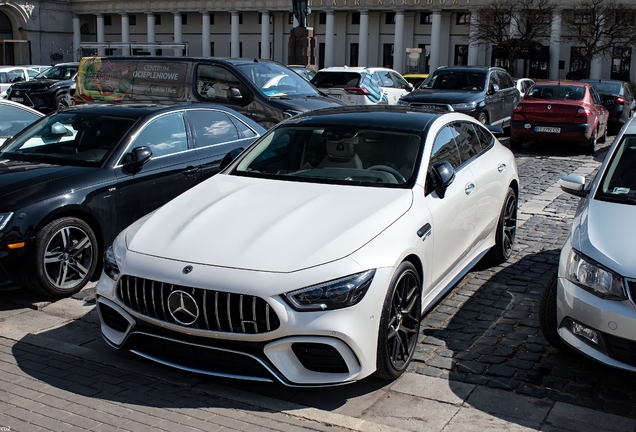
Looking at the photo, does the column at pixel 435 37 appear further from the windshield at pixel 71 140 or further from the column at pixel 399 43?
the windshield at pixel 71 140

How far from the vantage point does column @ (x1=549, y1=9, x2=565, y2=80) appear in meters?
59.2

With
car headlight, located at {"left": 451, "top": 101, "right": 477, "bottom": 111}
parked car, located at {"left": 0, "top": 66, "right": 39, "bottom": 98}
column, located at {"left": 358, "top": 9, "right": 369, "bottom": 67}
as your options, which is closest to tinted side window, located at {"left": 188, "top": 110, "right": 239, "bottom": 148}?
car headlight, located at {"left": 451, "top": 101, "right": 477, "bottom": 111}

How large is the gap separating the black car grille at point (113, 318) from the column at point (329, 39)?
67204mm

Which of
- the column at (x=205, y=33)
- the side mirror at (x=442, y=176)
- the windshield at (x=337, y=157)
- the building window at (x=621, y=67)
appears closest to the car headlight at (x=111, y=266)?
the windshield at (x=337, y=157)

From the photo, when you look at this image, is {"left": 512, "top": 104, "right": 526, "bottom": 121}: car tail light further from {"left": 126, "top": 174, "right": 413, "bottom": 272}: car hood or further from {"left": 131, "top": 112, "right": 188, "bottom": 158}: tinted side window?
{"left": 126, "top": 174, "right": 413, "bottom": 272}: car hood

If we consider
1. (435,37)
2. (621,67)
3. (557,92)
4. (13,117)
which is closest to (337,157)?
(13,117)

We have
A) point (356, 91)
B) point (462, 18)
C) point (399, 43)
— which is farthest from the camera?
point (399, 43)

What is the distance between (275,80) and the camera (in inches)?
513

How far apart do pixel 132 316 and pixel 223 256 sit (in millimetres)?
683

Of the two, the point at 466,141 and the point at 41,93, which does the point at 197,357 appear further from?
the point at 41,93

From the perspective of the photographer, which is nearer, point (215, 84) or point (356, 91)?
point (215, 84)

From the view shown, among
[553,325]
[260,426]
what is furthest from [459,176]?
[260,426]

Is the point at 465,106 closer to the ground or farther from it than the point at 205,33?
closer to the ground

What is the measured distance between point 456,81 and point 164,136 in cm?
1193
